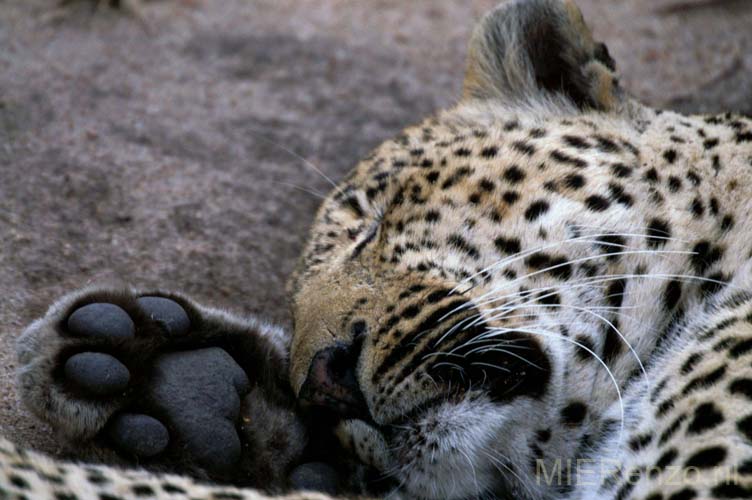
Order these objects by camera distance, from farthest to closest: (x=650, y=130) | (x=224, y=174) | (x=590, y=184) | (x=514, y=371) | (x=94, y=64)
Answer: (x=94, y=64), (x=224, y=174), (x=650, y=130), (x=590, y=184), (x=514, y=371)

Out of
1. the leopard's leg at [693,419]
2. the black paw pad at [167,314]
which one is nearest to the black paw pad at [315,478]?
the black paw pad at [167,314]

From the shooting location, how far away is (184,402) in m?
3.09

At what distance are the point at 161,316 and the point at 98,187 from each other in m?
2.09

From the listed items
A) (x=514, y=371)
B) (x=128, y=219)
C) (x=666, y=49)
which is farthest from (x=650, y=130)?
(x=666, y=49)

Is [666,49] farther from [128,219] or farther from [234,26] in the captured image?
[128,219]

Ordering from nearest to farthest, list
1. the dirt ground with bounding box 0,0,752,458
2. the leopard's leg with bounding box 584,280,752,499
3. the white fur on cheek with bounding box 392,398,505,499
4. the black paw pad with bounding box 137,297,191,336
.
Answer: the leopard's leg with bounding box 584,280,752,499 < the white fur on cheek with bounding box 392,398,505,499 < the black paw pad with bounding box 137,297,191,336 < the dirt ground with bounding box 0,0,752,458

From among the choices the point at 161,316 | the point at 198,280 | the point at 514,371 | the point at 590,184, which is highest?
the point at 590,184

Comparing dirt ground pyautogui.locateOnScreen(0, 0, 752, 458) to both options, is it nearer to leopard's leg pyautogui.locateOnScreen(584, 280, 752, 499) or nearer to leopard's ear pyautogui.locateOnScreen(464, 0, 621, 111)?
leopard's ear pyautogui.locateOnScreen(464, 0, 621, 111)

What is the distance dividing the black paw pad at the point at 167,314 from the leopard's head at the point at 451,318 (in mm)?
404

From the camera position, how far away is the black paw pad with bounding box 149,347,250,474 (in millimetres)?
3074

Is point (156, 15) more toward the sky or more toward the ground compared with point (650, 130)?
more toward the ground

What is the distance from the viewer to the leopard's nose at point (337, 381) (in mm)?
3037

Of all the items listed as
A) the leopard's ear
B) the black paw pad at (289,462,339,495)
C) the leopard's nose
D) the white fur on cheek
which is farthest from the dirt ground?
the leopard's ear

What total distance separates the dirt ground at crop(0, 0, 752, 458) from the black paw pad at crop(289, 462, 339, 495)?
88cm
